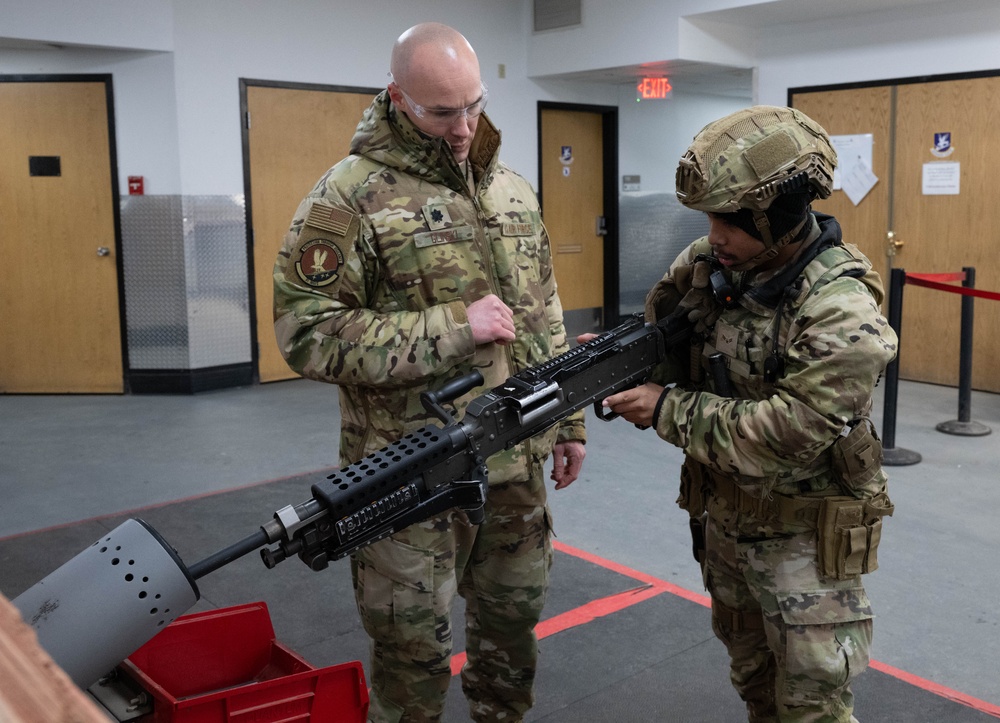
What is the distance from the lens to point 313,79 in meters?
7.31

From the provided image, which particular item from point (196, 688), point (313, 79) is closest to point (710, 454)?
point (196, 688)

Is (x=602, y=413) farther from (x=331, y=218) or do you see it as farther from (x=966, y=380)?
(x=966, y=380)

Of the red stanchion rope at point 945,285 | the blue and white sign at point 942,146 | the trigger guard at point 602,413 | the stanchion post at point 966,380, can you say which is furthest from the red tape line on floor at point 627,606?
the blue and white sign at point 942,146

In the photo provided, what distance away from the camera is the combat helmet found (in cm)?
171

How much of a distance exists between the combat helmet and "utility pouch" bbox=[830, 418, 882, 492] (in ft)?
1.24

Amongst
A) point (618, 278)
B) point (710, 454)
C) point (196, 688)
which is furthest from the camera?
point (618, 278)

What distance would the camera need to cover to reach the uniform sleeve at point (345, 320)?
1.92m

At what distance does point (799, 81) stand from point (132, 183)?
5180 millimetres

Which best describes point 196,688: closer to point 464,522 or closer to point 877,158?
point 464,522

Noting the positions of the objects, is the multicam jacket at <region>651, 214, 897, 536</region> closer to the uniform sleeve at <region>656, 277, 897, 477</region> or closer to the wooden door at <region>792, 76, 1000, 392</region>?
the uniform sleeve at <region>656, 277, 897, 477</region>

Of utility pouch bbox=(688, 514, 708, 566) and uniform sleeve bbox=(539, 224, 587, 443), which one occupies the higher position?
uniform sleeve bbox=(539, 224, 587, 443)

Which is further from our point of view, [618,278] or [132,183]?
[618,278]

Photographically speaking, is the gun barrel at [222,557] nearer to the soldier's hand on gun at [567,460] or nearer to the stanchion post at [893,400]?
the soldier's hand on gun at [567,460]

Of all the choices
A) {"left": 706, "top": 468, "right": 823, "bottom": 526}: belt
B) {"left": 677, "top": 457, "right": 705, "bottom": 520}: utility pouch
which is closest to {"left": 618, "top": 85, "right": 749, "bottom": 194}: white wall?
{"left": 677, "top": 457, "right": 705, "bottom": 520}: utility pouch
